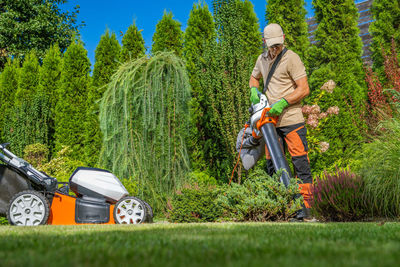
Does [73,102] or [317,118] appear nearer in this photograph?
[317,118]

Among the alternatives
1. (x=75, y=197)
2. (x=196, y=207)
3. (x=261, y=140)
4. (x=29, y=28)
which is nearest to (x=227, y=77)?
(x=261, y=140)

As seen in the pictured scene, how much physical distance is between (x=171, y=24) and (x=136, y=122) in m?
3.14

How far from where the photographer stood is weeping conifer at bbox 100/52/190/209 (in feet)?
19.6

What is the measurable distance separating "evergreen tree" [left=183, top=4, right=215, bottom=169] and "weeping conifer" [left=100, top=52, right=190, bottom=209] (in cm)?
54

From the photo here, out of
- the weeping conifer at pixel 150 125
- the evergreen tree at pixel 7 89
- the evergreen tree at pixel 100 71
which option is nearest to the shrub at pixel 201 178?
the weeping conifer at pixel 150 125

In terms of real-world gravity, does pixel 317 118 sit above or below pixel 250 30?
below

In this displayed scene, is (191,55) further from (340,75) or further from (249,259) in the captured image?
(249,259)

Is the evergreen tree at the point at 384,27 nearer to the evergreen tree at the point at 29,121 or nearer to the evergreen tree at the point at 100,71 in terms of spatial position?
the evergreen tree at the point at 100,71

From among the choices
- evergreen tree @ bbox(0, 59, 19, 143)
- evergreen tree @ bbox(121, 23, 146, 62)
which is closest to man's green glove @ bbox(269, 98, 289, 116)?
evergreen tree @ bbox(121, 23, 146, 62)

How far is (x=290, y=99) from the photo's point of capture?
4.38 m

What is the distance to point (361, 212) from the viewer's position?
157 inches

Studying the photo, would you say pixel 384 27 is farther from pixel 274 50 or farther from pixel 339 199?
pixel 339 199

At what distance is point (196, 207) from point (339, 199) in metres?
1.66

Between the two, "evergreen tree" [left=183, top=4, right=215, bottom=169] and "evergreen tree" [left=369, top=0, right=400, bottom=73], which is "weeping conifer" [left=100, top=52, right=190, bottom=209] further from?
"evergreen tree" [left=369, top=0, right=400, bottom=73]
